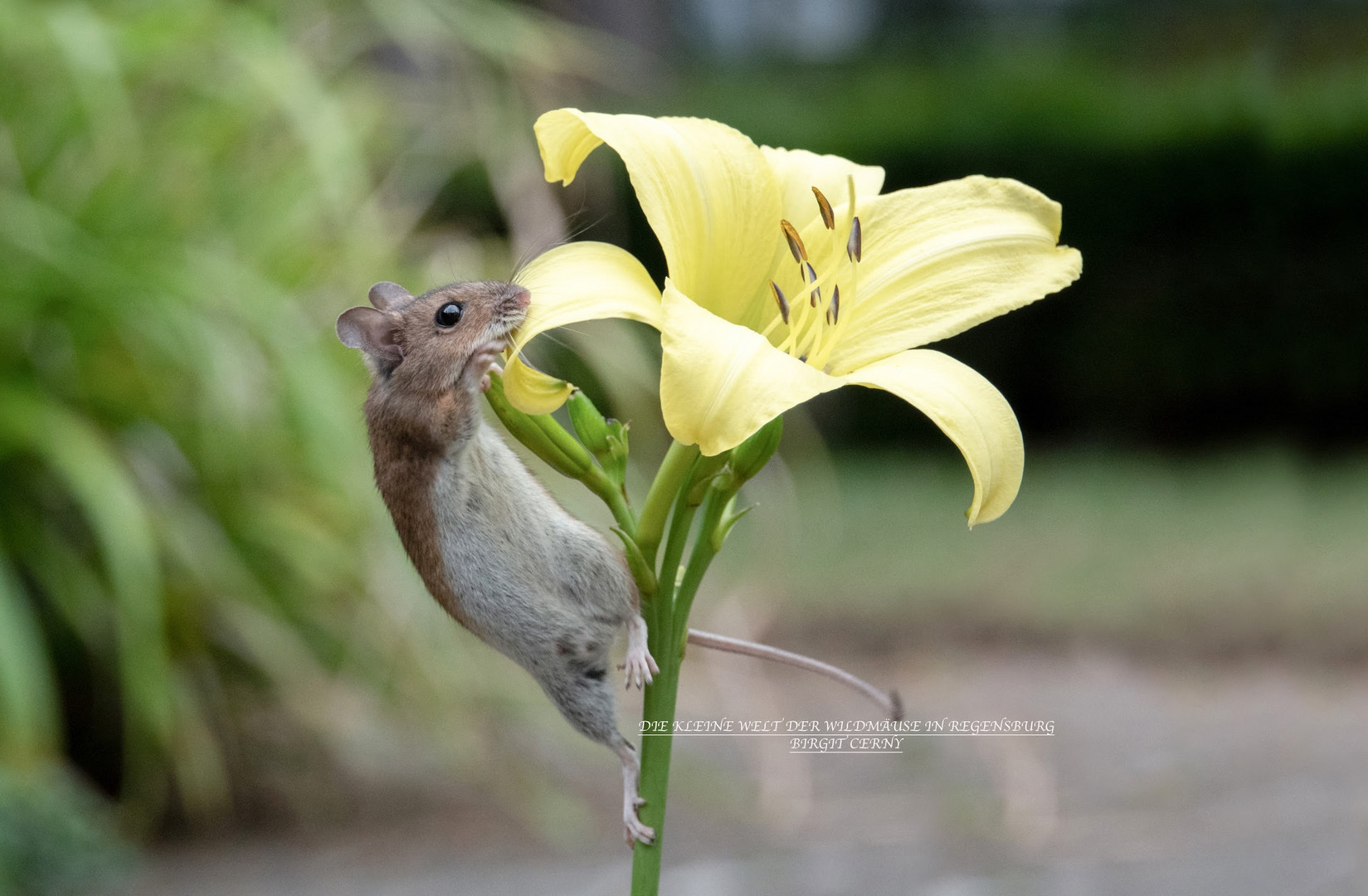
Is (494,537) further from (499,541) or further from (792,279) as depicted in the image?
(792,279)

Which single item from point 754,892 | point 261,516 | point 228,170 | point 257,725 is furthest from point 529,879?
point 228,170

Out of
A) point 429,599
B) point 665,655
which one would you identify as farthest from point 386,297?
point 429,599

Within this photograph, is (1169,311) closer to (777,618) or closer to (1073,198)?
(1073,198)

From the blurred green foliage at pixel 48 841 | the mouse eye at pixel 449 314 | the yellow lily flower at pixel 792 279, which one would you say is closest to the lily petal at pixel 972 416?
the yellow lily flower at pixel 792 279

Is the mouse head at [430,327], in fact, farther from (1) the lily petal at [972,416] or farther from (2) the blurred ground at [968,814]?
(2) the blurred ground at [968,814]

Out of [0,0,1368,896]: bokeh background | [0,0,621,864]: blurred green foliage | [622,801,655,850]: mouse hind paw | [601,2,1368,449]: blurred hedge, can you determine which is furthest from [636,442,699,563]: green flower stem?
[601,2,1368,449]: blurred hedge
